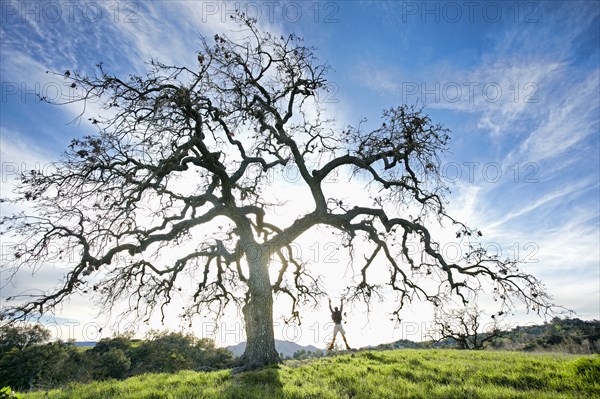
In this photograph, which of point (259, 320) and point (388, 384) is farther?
point (259, 320)

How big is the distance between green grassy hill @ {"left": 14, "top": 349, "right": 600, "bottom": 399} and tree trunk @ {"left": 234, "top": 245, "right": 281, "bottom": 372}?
6.01ft

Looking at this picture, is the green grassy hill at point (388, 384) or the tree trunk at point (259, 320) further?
the tree trunk at point (259, 320)

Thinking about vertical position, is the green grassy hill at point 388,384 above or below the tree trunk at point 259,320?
below

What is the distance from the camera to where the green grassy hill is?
588 centimetres

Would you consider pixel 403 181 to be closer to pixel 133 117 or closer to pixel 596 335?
pixel 133 117

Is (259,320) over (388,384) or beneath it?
A: over

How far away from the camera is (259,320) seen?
34.8ft

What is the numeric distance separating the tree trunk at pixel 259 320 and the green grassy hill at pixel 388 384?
183 cm

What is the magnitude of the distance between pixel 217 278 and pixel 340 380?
28.3 feet

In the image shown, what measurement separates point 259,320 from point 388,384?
5157 mm

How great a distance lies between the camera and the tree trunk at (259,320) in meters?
10.1

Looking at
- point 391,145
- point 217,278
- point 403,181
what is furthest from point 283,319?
point 391,145

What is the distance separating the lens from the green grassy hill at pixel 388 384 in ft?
19.3

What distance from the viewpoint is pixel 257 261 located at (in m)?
11.5
